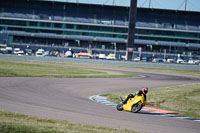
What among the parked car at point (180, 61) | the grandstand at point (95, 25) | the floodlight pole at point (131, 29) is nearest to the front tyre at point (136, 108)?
the floodlight pole at point (131, 29)

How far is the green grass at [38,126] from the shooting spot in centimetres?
907

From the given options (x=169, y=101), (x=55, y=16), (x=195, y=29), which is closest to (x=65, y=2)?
(x=55, y=16)

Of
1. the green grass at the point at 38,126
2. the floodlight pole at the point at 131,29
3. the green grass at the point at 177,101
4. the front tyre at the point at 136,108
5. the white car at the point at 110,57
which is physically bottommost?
the green grass at the point at 177,101

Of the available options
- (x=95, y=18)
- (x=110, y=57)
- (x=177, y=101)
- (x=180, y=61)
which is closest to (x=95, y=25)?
(x=95, y=18)

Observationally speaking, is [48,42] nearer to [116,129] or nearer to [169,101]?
Result: [169,101]

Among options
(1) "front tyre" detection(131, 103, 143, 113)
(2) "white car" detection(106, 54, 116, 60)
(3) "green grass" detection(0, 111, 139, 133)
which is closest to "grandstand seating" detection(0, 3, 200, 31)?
(2) "white car" detection(106, 54, 116, 60)

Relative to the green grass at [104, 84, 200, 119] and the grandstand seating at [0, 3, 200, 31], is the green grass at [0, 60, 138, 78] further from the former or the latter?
the grandstand seating at [0, 3, 200, 31]

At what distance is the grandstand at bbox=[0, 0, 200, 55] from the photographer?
86.4 m

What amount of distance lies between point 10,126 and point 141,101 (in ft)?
24.6

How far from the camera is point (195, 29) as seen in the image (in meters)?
88.8

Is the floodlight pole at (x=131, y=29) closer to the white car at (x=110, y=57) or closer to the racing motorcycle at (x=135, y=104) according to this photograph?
the white car at (x=110, y=57)

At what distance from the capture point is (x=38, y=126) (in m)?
9.68

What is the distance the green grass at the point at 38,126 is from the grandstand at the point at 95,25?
244 feet

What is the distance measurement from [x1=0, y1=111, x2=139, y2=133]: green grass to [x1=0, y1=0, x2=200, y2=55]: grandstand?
7437 cm
